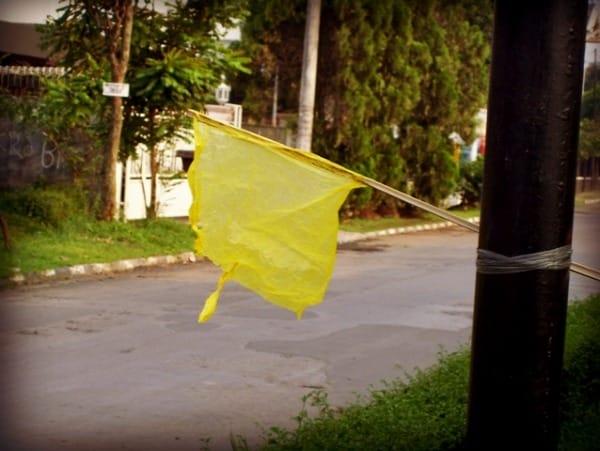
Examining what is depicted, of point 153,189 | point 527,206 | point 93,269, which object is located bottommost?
point 93,269

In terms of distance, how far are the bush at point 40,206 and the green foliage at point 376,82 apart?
326 inches

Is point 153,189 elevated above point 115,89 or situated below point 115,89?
below

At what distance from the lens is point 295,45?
73.7 feet

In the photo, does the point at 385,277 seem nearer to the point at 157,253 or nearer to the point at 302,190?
the point at 157,253

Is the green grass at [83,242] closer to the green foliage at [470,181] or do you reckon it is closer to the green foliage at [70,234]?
the green foliage at [70,234]

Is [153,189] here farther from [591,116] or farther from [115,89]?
[591,116]

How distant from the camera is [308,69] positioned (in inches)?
740

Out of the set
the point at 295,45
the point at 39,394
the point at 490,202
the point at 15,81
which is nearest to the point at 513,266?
the point at 490,202

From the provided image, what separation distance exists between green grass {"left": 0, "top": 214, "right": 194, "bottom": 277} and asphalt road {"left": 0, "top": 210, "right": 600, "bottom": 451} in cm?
55

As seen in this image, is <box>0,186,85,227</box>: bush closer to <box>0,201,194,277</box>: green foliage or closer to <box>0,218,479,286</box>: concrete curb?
<box>0,201,194,277</box>: green foliage

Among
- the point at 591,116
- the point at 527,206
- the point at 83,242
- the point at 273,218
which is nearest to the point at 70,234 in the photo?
the point at 83,242

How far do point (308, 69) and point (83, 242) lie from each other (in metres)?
6.55

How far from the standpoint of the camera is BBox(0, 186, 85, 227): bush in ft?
47.4

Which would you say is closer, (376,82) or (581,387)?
(581,387)
